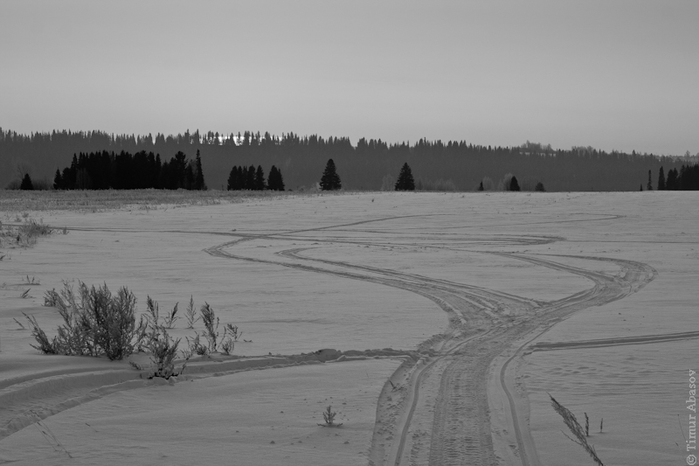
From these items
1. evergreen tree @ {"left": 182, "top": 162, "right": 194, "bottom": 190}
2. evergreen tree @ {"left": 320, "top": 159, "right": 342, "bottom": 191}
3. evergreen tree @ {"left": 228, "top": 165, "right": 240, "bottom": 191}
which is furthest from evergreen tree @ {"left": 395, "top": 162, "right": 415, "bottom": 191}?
evergreen tree @ {"left": 182, "top": 162, "right": 194, "bottom": 190}

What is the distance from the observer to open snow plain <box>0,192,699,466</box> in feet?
14.8

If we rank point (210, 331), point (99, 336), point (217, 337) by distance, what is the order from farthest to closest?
point (217, 337) → point (210, 331) → point (99, 336)

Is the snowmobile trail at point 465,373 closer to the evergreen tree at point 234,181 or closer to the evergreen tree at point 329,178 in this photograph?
the evergreen tree at point 329,178

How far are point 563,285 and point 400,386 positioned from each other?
24.7 feet

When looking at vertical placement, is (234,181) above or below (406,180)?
below

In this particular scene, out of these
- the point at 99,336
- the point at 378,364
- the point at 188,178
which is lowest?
the point at 378,364

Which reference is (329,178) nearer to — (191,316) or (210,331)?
(191,316)

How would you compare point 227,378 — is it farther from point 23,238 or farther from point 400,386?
point 23,238

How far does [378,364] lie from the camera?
671 cm

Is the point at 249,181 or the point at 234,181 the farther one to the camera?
the point at 249,181

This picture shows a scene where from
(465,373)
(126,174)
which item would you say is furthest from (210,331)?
(126,174)

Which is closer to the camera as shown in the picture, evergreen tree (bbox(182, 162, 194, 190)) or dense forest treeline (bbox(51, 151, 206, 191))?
dense forest treeline (bbox(51, 151, 206, 191))

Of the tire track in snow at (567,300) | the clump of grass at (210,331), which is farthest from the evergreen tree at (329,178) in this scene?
the clump of grass at (210,331)

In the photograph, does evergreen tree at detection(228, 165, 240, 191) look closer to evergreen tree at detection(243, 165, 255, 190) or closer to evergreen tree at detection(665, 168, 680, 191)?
evergreen tree at detection(243, 165, 255, 190)
